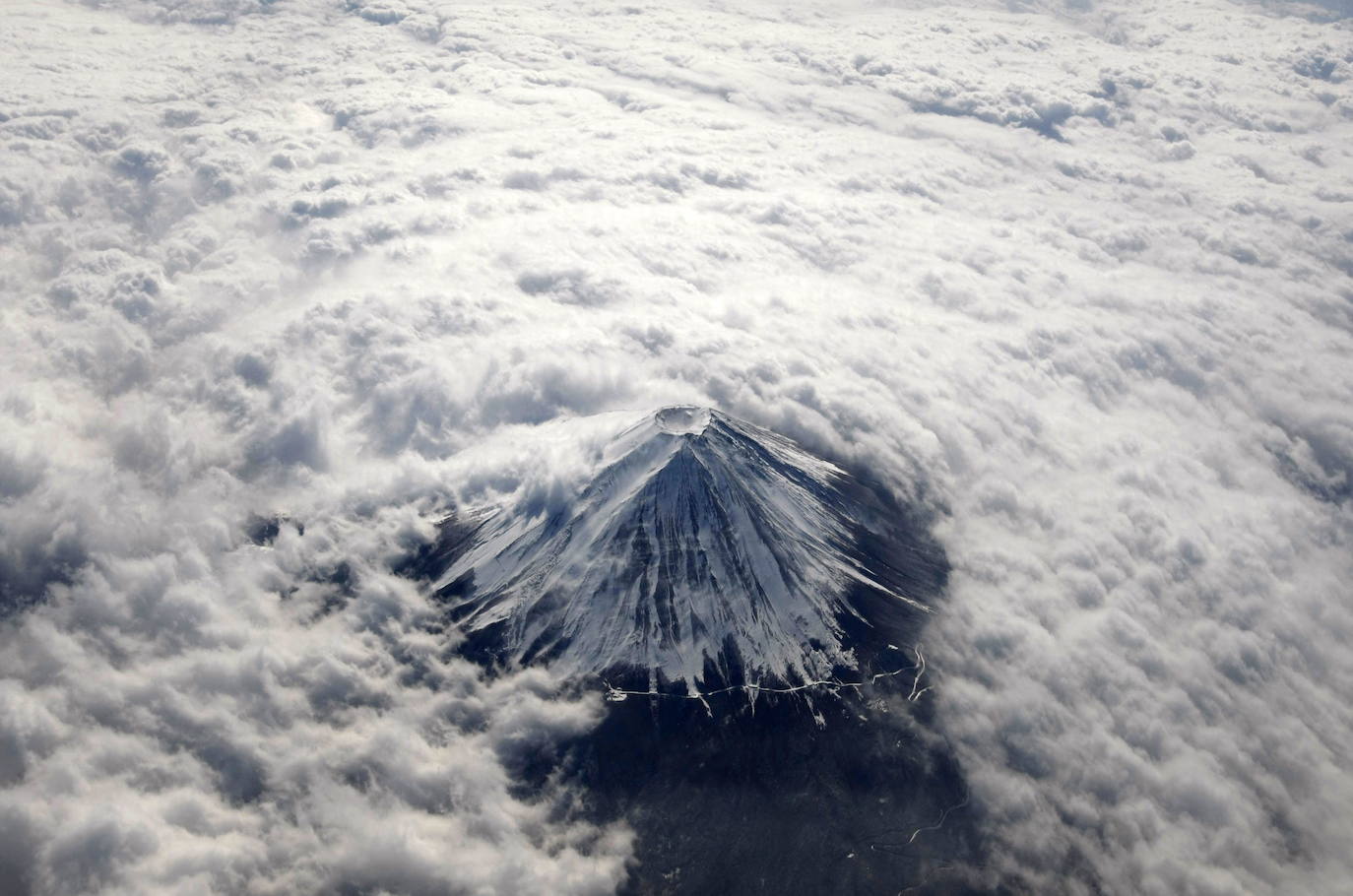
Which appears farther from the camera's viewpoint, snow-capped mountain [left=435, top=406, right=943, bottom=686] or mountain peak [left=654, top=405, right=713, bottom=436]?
snow-capped mountain [left=435, top=406, right=943, bottom=686]

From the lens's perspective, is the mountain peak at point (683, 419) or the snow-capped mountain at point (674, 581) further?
the snow-capped mountain at point (674, 581)

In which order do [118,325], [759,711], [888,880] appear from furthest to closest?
[118,325] → [759,711] → [888,880]

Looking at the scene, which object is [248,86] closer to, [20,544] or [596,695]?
[20,544]

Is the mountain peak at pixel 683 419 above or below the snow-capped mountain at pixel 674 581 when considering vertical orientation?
above

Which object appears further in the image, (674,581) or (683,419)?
(674,581)

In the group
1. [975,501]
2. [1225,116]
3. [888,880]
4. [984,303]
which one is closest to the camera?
[888,880]

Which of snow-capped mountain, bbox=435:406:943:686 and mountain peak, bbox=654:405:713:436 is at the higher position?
mountain peak, bbox=654:405:713:436

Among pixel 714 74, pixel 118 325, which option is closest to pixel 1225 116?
pixel 714 74

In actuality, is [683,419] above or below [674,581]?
above
